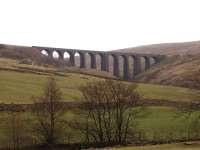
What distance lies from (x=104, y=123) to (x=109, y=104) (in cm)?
293

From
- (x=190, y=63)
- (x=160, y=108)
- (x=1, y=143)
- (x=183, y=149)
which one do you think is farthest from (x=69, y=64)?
(x=183, y=149)

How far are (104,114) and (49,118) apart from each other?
23.1 feet

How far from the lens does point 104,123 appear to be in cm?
5478

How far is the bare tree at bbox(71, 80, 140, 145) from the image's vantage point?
5216 cm

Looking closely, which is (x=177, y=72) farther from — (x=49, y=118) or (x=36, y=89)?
(x=49, y=118)

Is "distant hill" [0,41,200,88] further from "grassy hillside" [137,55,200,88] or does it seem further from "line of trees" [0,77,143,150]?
"line of trees" [0,77,143,150]

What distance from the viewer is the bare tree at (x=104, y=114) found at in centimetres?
5216

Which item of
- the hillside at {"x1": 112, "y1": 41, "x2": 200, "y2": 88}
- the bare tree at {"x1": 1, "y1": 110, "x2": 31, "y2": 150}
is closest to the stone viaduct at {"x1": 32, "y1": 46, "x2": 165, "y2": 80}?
the hillside at {"x1": 112, "y1": 41, "x2": 200, "y2": 88}

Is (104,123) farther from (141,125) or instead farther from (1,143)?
(1,143)

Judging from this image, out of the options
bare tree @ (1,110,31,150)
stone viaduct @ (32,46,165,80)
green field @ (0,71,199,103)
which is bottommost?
bare tree @ (1,110,31,150)

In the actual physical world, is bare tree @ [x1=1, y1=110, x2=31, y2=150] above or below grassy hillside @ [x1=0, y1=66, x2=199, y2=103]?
below

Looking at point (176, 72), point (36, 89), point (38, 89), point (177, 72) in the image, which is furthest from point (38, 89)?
point (176, 72)

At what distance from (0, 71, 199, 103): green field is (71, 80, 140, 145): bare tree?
44.3 feet

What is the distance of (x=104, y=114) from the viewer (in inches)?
2151
